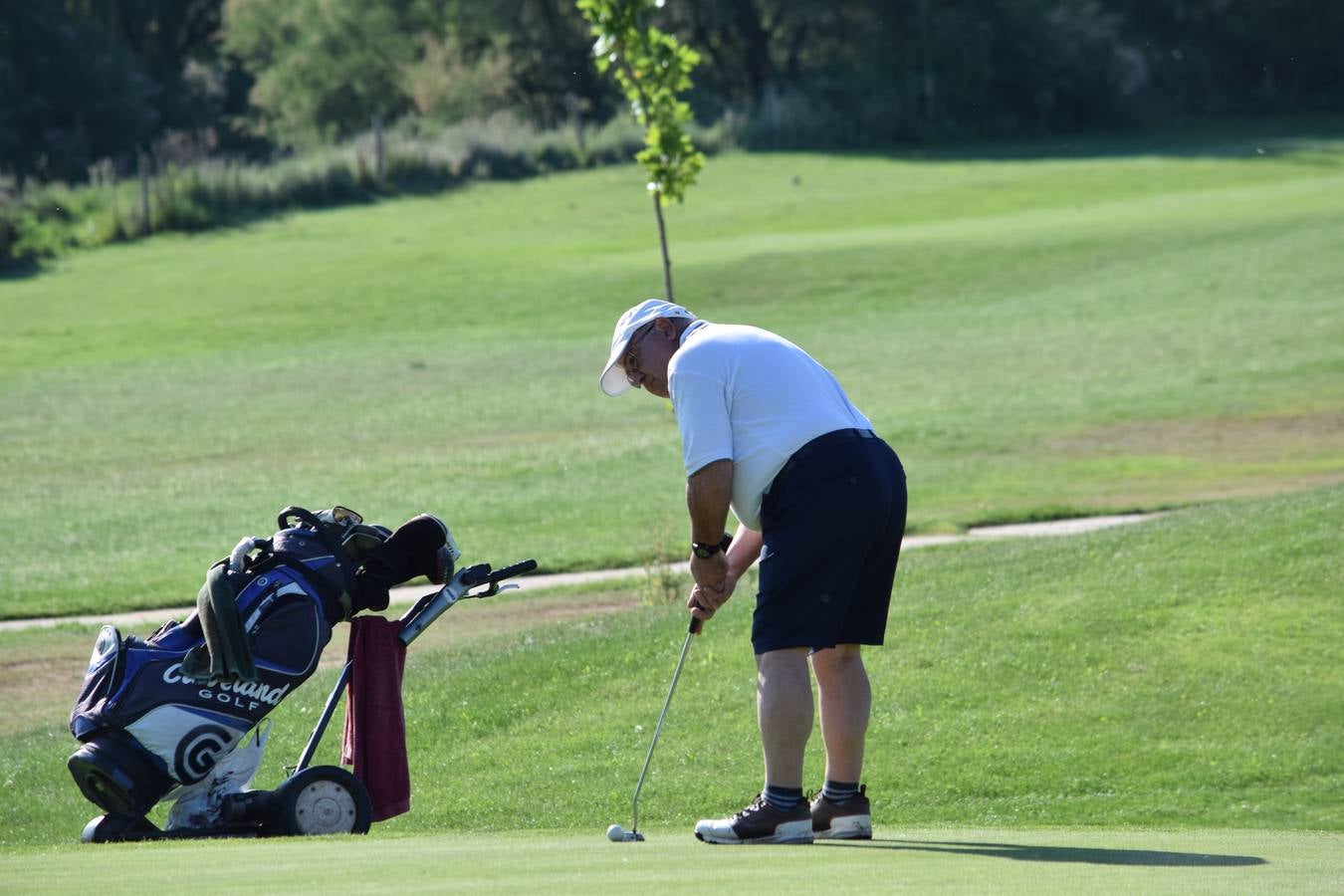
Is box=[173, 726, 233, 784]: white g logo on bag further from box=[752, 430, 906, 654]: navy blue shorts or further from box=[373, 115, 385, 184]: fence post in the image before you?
box=[373, 115, 385, 184]: fence post

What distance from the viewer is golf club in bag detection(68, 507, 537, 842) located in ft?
21.6

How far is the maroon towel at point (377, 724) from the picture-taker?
272 inches

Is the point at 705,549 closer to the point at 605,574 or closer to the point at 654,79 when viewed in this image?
the point at 654,79

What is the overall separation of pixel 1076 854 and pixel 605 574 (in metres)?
8.61

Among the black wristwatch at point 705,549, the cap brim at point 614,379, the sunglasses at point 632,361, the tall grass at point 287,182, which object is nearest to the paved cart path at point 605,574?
the cap brim at point 614,379

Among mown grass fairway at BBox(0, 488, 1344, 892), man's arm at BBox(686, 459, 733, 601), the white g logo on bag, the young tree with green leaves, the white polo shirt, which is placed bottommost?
mown grass fairway at BBox(0, 488, 1344, 892)

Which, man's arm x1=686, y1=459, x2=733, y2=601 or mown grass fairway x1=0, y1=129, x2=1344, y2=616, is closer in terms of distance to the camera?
man's arm x1=686, y1=459, x2=733, y2=601

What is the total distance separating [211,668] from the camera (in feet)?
21.8

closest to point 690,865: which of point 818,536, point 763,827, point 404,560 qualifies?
point 763,827

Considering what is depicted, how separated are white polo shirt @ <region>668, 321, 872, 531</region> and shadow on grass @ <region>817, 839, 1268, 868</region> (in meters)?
1.25

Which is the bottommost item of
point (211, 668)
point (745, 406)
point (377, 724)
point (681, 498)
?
point (681, 498)

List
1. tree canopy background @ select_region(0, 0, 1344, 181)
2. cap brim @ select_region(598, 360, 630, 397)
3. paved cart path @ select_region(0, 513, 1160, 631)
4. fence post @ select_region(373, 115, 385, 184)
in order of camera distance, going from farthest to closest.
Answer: tree canopy background @ select_region(0, 0, 1344, 181)
fence post @ select_region(373, 115, 385, 184)
paved cart path @ select_region(0, 513, 1160, 631)
cap brim @ select_region(598, 360, 630, 397)

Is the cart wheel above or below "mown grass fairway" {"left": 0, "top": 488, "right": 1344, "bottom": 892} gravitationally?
above

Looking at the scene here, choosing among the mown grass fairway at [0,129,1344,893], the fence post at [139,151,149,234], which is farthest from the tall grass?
the mown grass fairway at [0,129,1344,893]
